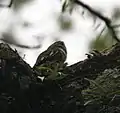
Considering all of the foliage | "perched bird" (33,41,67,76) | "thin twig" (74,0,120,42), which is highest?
"thin twig" (74,0,120,42)

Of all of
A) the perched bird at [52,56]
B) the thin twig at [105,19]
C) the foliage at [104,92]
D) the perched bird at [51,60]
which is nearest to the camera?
the foliage at [104,92]

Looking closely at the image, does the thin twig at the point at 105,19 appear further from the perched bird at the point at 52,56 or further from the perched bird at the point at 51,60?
the perched bird at the point at 52,56

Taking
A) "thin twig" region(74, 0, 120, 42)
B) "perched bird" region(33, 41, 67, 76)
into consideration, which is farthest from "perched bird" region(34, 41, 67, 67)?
"thin twig" region(74, 0, 120, 42)

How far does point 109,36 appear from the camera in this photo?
8.26 ft

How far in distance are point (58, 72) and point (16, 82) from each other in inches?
5.7

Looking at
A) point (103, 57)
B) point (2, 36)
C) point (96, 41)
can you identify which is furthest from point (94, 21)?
point (103, 57)

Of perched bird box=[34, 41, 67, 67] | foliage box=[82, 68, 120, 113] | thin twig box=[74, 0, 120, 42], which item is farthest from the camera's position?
thin twig box=[74, 0, 120, 42]

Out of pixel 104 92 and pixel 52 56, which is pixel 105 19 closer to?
pixel 52 56

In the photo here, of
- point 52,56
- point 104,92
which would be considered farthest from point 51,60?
point 104,92

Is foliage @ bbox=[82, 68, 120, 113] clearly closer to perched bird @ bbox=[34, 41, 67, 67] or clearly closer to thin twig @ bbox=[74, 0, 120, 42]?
perched bird @ bbox=[34, 41, 67, 67]

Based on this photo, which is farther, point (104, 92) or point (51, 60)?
point (51, 60)

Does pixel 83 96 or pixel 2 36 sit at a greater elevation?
pixel 2 36

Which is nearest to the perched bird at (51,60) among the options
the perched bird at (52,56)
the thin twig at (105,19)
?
the perched bird at (52,56)

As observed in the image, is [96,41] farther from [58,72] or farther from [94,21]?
[58,72]
